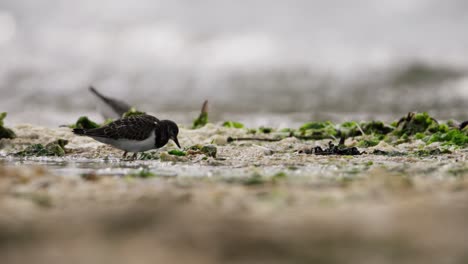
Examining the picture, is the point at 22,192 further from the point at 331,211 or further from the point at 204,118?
the point at 204,118

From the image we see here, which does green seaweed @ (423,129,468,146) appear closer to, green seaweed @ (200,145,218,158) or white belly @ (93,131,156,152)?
green seaweed @ (200,145,218,158)

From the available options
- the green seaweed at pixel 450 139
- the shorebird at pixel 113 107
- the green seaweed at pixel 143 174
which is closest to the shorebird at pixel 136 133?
the green seaweed at pixel 143 174

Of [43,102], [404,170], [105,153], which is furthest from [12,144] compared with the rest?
[43,102]

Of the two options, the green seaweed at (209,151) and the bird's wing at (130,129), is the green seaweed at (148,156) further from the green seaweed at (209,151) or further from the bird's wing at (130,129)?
the green seaweed at (209,151)

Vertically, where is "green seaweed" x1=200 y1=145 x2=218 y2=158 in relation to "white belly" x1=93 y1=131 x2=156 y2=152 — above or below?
below

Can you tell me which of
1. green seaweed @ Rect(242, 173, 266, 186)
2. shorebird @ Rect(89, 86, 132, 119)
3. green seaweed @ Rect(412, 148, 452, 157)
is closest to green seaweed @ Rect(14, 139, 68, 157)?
green seaweed @ Rect(242, 173, 266, 186)

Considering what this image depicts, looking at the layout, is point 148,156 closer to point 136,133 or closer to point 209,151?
point 136,133

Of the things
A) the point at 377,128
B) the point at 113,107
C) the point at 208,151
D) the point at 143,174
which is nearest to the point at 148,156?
the point at 208,151
